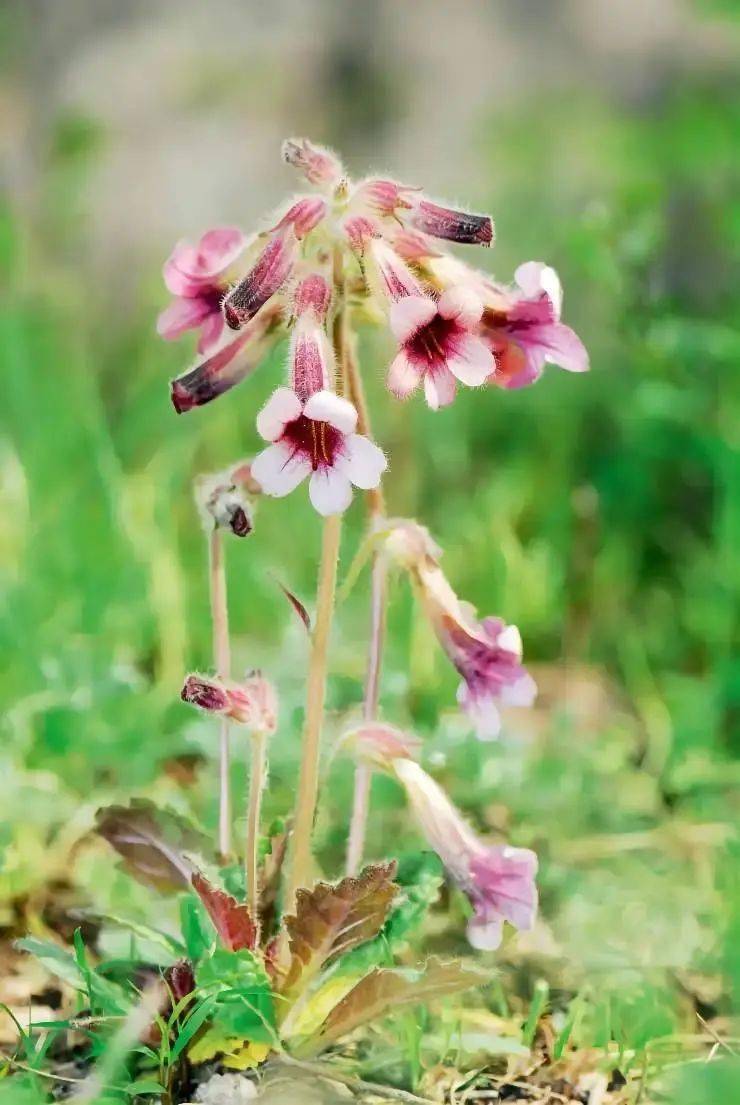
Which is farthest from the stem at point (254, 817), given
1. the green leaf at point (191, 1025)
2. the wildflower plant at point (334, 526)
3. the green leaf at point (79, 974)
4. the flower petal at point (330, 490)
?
the flower petal at point (330, 490)

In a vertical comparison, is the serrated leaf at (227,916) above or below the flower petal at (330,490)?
below

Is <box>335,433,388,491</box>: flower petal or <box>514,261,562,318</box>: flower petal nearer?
<box>335,433,388,491</box>: flower petal

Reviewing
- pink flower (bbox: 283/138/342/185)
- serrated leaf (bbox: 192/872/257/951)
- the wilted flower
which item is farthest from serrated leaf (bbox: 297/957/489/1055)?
pink flower (bbox: 283/138/342/185)

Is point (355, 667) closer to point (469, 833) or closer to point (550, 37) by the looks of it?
point (469, 833)

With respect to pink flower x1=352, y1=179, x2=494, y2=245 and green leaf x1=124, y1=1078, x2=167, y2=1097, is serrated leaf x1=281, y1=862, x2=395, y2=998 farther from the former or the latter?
pink flower x1=352, y1=179, x2=494, y2=245

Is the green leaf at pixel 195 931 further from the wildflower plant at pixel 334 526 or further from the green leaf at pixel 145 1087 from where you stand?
the green leaf at pixel 145 1087

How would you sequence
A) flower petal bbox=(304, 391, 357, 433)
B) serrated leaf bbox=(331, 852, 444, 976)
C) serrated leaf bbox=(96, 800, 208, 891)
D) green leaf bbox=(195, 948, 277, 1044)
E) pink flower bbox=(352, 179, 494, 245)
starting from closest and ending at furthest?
flower petal bbox=(304, 391, 357, 433)
pink flower bbox=(352, 179, 494, 245)
green leaf bbox=(195, 948, 277, 1044)
serrated leaf bbox=(331, 852, 444, 976)
serrated leaf bbox=(96, 800, 208, 891)

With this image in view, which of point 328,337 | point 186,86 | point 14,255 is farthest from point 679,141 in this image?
point 328,337
